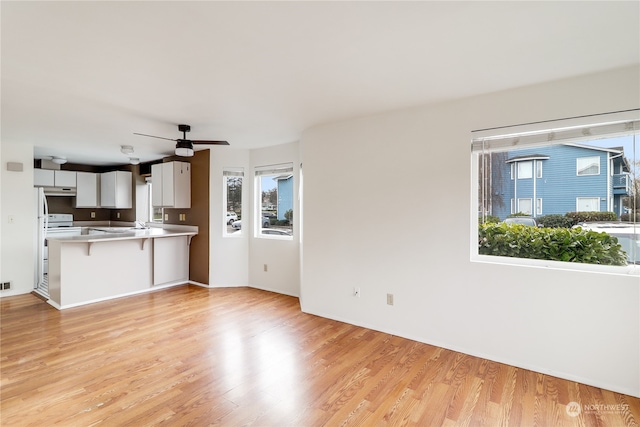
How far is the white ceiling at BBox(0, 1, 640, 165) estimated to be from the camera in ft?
5.12

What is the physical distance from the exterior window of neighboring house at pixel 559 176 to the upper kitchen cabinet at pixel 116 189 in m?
6.81

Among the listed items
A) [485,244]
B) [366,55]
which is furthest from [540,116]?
[366,55]

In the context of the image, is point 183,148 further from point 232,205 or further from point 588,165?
point 588,165

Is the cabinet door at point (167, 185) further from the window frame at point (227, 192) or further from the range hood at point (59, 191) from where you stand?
the range hood at point (59, 191)

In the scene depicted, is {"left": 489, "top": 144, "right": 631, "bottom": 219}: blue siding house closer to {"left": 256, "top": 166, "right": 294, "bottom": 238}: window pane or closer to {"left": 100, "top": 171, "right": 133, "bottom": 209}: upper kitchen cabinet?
{"left": 256, "top": 166, "right": 294, "bottom": 238}: window pane

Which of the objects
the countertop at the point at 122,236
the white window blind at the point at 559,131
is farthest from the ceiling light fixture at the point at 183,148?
the white window blind at the point at 559,131

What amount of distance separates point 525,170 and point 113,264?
5289 mm

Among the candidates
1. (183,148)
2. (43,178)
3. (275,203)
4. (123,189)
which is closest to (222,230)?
(275,203)

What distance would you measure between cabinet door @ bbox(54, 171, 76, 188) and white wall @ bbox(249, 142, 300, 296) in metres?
4.21

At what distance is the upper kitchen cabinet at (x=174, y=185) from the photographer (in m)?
5.09

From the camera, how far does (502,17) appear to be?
1608 millimetres

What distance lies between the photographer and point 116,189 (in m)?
6.37

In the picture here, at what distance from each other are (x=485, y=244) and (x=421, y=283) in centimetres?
71

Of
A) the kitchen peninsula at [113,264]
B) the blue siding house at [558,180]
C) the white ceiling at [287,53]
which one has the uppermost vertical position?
the white ceiling at [287,53]
